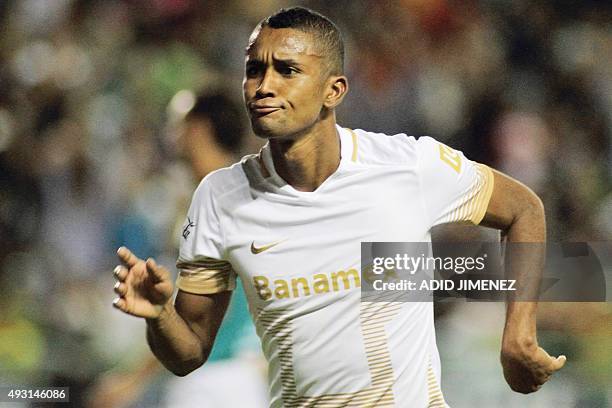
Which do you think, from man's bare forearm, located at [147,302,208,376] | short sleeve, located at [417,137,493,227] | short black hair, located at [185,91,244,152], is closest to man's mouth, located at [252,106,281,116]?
short sleeve, located at [417,137,493,227]

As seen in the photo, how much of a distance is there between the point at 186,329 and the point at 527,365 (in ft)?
3.35

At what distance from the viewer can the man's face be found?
2918 millimetres

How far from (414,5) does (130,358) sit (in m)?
2.39

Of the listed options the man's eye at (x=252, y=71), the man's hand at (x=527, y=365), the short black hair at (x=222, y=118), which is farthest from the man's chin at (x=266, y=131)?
the short black hair at (x=222, y=118)

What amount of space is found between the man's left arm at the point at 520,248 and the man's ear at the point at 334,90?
0.57m

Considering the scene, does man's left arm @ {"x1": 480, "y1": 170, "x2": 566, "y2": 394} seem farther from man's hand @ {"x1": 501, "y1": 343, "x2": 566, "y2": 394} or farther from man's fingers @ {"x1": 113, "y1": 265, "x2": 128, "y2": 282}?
man's fingers @ {"x1": 113, "y1": 265, "x2": 128, "y2": 282}

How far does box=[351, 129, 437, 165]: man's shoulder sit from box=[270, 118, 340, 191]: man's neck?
9 cm

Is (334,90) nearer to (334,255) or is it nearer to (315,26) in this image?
(315,26)

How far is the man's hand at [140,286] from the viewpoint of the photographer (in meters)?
2.63

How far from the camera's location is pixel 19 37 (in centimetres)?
554

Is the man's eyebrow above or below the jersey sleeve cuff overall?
above

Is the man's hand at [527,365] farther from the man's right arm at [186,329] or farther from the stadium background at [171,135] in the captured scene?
the stadium background at [171,135]

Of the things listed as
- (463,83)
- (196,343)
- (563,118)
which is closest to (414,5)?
(463,83)

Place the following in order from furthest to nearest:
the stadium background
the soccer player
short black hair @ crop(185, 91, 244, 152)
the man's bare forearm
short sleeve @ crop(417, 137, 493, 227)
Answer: the stadium background
short black hair @ crop(185, 91, 244, 152)
short sleeve @ crop(417, 137, 493, 227)
the soccer player
the man's bare forearm
